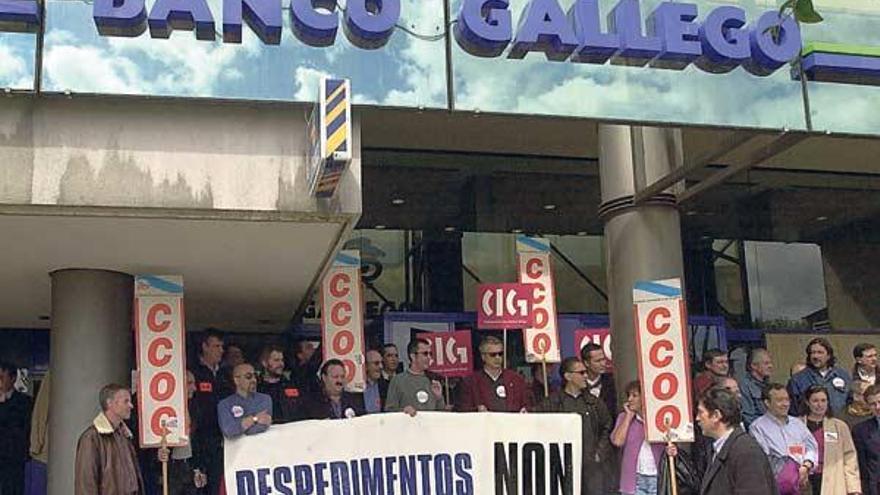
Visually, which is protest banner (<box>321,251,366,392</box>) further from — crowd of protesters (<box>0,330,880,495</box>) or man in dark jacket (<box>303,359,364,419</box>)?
man in dark jacket (<box>303,359,364,419</box>)

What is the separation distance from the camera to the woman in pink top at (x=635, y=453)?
915 centimetres

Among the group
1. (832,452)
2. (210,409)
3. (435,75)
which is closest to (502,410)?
(210,409)

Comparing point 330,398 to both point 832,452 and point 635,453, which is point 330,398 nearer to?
point 635,453

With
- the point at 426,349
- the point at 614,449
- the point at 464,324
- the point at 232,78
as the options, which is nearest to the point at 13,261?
the point at 232,78

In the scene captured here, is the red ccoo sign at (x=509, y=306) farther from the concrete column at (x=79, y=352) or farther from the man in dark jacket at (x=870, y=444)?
the concrete column at (x=79, y=352)

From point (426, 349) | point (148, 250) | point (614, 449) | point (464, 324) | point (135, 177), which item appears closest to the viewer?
point (135, 177)

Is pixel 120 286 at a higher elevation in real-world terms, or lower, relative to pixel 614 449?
higher

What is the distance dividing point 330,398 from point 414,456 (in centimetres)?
106

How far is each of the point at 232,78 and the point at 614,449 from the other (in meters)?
4.46

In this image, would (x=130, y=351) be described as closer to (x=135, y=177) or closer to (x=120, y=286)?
(x=120, y=286)

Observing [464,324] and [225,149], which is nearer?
[225,149]

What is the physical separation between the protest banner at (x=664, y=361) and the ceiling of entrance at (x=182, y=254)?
2.79 metres

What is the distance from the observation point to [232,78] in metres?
7.82

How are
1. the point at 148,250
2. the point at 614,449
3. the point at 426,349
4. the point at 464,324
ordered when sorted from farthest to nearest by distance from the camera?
1. the point at 464,324
2. the point at 426,349
3. the point at 614,449
4. the point at 148,250
